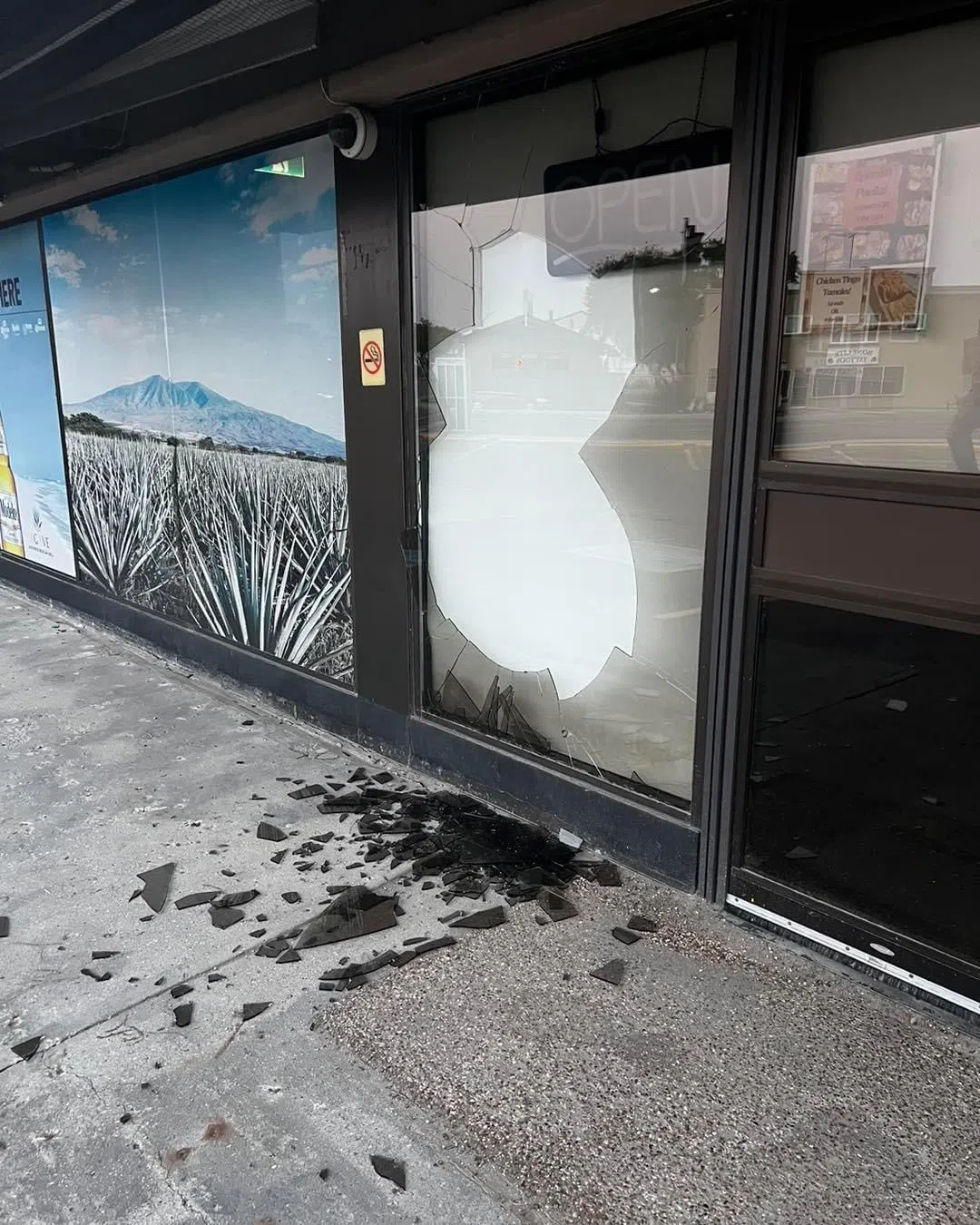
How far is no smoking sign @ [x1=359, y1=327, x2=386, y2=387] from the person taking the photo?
4180 millimetres

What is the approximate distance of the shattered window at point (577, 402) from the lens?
124 inches

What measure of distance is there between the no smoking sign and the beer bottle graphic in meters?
5.18

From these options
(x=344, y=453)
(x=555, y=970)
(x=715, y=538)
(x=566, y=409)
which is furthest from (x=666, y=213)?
(x=555, y=970)

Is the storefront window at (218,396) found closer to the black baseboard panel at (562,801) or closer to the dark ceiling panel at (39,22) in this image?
the black baseboard panel at (562,801)

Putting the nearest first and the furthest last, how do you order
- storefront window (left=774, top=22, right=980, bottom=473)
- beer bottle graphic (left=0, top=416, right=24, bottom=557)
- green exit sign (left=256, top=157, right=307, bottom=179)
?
storefront window (left=774, top=22, right=980, bottom=473)
green exit sign (left=256, top=157, right=307, bottom=179)
beer bottle graphic (left=0, top=416, right=24, bottom=557)

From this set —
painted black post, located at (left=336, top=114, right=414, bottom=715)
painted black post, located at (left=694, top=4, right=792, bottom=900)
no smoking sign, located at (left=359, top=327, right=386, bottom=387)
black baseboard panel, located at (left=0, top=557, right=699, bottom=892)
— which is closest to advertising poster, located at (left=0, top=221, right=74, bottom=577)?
black baseboard panel, located at (left=0, top=557, right=699, bottom=892)

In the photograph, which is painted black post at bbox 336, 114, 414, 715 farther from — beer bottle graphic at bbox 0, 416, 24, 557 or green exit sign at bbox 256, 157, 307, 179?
beer bottle graphic at bbox 0, 416, 24, 557

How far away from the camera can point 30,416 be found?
24.7ft

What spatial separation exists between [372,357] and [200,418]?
73.5 inches

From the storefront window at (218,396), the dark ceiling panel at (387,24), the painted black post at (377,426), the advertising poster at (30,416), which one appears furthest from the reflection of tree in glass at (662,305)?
the advertising poster at (30,416)

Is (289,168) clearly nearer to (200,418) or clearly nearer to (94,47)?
(94,47)

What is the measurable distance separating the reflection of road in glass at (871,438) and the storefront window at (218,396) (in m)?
2.47

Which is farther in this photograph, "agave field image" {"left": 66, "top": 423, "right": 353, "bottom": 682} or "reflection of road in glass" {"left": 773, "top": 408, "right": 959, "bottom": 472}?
"agave field image" {"left": 66, "top": 423, "right": 353, "bottom": 682}

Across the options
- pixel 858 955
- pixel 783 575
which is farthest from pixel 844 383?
pixel 858 955
